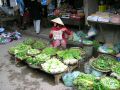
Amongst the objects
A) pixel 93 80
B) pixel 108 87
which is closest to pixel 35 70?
pixel 93 80

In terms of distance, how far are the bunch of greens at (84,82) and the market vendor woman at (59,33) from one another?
2.15 meters

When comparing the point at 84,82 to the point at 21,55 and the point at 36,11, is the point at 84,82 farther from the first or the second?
the point at 36,11

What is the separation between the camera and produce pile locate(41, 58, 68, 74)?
19.4 feet

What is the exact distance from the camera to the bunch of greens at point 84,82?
524 cm

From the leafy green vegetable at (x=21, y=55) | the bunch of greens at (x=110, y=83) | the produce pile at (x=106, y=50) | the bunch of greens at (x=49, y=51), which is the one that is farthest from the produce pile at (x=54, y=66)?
the produce pile at (x=106, y=50)

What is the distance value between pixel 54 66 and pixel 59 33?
5.25ft

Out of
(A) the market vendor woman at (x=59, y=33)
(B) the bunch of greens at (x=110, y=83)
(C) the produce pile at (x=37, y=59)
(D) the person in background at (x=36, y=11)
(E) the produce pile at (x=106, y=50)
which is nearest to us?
(B) the bunch of greens at (x=110, y=83)

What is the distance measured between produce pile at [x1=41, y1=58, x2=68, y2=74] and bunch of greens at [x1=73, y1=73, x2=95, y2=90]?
65 cm

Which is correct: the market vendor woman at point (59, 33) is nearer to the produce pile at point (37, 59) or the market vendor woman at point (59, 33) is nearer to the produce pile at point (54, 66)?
the produce pile at point (37, 59)

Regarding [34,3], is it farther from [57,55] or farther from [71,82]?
[71,82]

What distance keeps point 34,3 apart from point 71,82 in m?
4.93

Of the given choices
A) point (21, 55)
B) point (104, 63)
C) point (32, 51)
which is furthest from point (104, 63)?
point (21, 55)

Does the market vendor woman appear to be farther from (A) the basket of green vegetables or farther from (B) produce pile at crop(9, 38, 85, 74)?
(A) the basket of green vegetables

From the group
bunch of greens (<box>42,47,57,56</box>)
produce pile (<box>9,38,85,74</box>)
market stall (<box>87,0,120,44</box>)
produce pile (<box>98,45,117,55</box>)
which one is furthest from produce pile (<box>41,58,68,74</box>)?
market stall (<box>87,0,120,44</box>)
